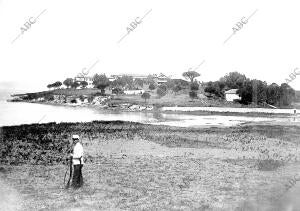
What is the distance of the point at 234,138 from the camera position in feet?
97.8

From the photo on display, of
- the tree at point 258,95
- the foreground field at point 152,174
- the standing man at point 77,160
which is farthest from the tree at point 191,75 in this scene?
the standing man at point 77,160

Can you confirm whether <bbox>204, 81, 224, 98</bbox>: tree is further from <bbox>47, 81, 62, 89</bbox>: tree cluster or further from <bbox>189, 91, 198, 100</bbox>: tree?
<bbox>47, 81, 62, 89</bbox>: tree cluster

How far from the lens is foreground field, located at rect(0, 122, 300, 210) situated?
458 inches

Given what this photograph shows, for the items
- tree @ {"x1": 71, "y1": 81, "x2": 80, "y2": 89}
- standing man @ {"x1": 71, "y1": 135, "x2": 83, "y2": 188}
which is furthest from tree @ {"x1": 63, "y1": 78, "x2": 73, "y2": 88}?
standing man @ {"x1": 71, "y1": 135, "x2": 83, "y2": 188}

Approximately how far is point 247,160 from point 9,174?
11.5 meters

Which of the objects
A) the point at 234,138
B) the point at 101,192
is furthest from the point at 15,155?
the point at 234,138

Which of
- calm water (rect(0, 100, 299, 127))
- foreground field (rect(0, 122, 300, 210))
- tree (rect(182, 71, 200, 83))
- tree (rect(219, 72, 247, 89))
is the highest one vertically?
tree (rect(182, 71, 200, 83))

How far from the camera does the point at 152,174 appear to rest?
620 inches

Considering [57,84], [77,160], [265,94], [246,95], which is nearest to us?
[77,160]

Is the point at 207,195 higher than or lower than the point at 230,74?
lower

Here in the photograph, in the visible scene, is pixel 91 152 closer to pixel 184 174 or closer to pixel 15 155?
pixel 15 155

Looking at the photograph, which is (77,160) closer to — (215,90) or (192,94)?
(192,94)

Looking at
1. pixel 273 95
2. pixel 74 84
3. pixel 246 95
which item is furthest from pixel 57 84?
pixel 273 95

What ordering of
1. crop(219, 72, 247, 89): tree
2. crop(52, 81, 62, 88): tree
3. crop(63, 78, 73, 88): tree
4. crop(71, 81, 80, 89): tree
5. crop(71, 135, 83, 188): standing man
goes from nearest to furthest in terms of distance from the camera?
crop(71, 135, 83, 188): standing man, crop(219, 72, 247, 89): tree, crop(71, 81, 80, 89): tree, crop(63, 78, 73, 88): tree, crop(52, 81, 62, 88): tree
